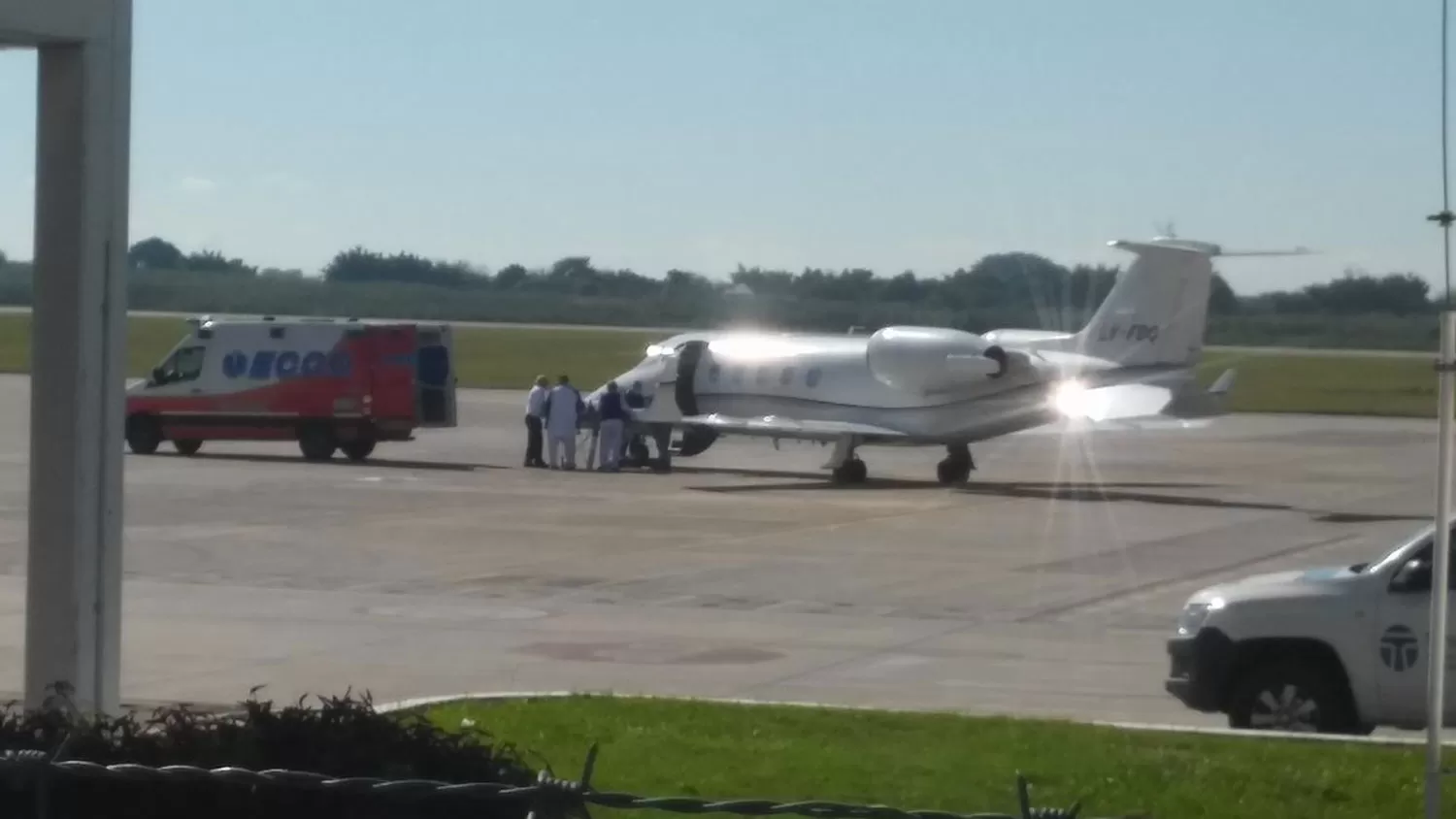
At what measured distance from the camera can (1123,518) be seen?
31.9 metres

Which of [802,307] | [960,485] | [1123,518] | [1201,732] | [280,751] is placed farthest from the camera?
[802,307]

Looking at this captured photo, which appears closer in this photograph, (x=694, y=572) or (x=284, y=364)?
(x=694, y=572)

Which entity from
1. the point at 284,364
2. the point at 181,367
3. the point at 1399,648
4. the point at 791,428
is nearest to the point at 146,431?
the point at 181,367

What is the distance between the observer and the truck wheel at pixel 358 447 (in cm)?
4159

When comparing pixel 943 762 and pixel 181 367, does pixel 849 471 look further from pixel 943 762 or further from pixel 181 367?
pixel 943 762

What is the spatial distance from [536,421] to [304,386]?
4.51 m

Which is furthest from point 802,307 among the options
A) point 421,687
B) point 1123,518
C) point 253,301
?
point 421,687

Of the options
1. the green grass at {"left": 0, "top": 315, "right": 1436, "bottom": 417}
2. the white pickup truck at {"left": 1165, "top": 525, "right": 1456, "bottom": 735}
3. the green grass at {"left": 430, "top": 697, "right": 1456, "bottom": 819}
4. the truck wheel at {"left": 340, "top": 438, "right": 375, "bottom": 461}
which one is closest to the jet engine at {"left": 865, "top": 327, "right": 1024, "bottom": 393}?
the truck wheel at {"left": 340, "top": 438, "right": 375, "bottom": 461}

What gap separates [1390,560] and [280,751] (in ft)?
28.8

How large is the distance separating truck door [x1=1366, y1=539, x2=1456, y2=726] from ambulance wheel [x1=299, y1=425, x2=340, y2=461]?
31.0 m

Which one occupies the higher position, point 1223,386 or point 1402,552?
point 1223,386

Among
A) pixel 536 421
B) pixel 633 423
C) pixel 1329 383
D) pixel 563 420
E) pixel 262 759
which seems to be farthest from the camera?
pixel 1329 383

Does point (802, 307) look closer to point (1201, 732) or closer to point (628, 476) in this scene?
point (628, 476)

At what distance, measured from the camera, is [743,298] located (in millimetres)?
69250
